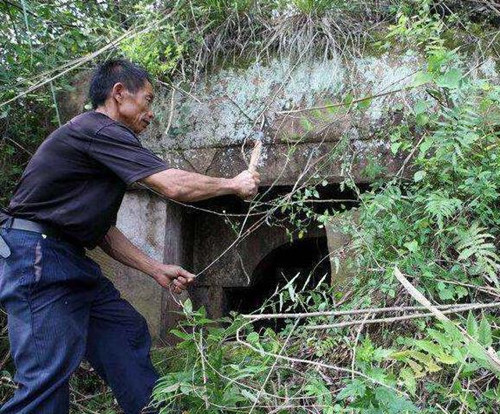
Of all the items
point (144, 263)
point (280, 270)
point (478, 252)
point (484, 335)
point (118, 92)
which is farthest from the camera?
point (280, 270)

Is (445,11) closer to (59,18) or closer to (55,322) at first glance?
(59,18)

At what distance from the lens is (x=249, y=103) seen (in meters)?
3.24

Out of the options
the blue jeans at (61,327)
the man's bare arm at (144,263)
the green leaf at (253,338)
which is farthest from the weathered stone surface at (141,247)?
the green leaf at (253,338)

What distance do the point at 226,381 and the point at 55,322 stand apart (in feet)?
2.13

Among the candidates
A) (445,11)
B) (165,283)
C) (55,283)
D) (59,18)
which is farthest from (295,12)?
(55,283)

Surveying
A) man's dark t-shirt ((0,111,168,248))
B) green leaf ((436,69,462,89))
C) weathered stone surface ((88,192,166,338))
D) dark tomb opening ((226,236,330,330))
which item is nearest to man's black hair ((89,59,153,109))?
man's dark t-shirt ((0,111,168,248))

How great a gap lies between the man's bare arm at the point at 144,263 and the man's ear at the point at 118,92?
0.59 meters

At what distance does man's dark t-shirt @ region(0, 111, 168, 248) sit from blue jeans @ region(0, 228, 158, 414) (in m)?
0.09

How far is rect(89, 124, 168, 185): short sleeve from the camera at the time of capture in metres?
2.31

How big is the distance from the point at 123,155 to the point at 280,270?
1856 millimetres

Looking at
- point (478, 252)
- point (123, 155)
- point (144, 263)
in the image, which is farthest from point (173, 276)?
point (478, 252)

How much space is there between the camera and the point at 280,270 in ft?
13.0

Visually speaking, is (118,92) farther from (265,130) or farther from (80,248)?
(265,130)

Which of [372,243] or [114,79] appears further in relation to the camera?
[114,79]
